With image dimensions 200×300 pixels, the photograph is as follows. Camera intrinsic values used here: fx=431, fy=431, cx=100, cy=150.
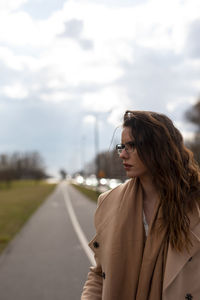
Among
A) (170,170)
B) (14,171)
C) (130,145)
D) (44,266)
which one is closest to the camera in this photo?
(170,170)

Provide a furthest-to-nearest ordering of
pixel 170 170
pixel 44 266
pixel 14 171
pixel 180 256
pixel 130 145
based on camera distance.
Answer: pixel 14 171
pixel 44 266
pixel 130 145
pixel 170 170
pixel 180 256

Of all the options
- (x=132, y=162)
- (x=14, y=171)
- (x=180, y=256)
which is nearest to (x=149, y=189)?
(x=132, y=162)

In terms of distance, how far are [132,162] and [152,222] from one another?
1.10 feet

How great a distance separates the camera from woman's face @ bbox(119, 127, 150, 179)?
2.29m

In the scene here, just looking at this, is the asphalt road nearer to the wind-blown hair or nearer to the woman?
the woman

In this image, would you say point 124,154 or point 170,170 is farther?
point 124,154

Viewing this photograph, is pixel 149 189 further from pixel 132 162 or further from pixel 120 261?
pixel 120 261

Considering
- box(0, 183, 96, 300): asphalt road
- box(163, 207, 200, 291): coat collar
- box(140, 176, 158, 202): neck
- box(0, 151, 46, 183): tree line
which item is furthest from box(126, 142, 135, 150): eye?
box(0, 151, 46, 183): tree line

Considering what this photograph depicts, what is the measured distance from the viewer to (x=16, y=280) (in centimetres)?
794

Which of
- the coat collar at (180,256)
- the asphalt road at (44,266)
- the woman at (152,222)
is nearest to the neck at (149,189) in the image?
the woman at (152,222)

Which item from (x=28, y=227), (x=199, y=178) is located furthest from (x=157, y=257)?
(x=28, y=227)

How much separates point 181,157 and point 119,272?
68 centimetres

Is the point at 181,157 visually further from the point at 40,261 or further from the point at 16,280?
the point at 40,261

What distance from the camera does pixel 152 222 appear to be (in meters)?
2.20
